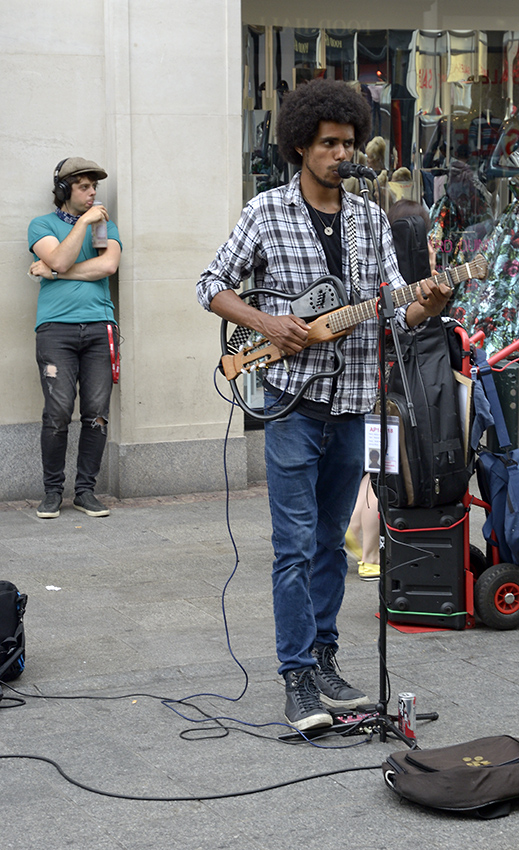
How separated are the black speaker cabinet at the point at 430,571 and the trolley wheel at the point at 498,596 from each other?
0.08 m

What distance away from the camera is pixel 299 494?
407cm

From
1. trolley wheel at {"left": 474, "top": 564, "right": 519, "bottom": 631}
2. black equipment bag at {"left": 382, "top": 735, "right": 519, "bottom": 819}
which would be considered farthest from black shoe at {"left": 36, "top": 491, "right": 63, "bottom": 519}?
black equipment bag at {"left": 382, "top": 735, "right": 519, "bottom": 819}

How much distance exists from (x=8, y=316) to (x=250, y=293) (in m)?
3.99

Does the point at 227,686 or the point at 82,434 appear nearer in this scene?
the point at 227,686

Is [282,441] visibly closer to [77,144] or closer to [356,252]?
[356,252]

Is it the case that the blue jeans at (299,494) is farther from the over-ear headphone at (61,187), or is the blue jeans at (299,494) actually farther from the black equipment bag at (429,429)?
the over-ear headphone at (61,187)

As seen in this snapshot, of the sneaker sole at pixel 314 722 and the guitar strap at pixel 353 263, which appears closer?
the sneaker sole at pixel 314 722

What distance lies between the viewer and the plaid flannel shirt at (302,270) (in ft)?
13.4

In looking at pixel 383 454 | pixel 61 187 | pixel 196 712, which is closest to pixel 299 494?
pixel 383 454

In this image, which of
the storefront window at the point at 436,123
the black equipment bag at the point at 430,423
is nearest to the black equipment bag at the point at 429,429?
the black equipment bag at the point at 430,423

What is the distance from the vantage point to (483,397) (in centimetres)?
519

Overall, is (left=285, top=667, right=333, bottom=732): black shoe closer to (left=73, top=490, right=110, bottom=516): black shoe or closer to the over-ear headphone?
(left=73, top=490, right=110, bottom=516): black shoe

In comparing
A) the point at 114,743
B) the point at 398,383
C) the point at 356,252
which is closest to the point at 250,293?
the point at 356,252

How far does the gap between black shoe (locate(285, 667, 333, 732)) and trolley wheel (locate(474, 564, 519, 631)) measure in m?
1.34
